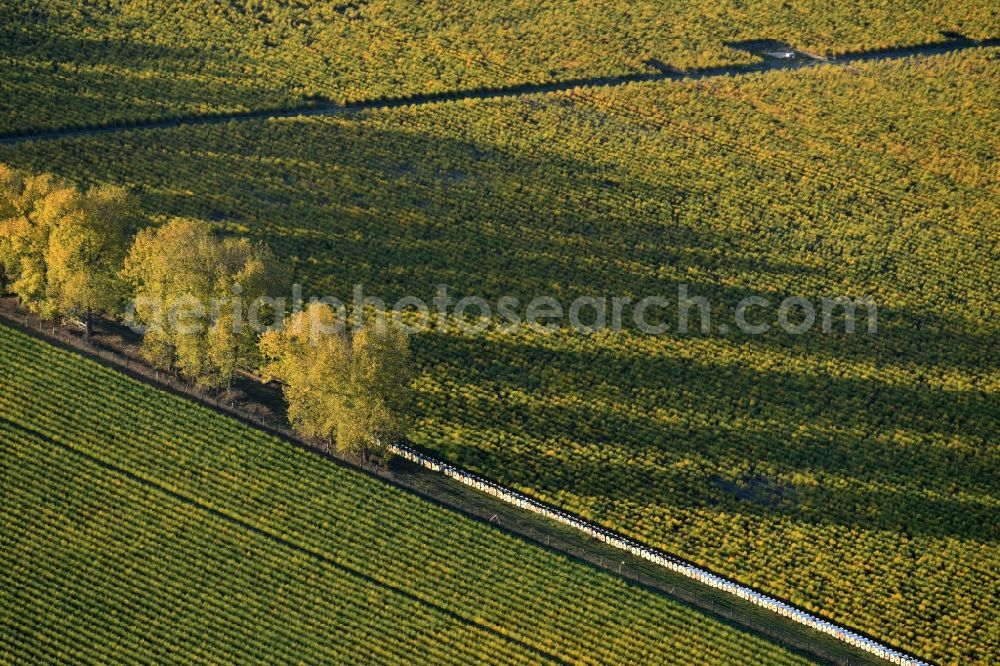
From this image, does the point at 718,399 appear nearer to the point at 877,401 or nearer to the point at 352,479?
the point at 877,401

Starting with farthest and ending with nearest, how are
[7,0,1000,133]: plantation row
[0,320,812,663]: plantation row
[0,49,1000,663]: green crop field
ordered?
[7,0,1000,133]: plantation row → [0,49,1000,663]: green crop field → [0,320,812,663]: plantation row

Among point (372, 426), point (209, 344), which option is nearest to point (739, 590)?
point (372, 426)

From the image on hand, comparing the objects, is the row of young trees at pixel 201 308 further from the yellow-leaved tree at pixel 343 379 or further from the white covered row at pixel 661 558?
the white covered row at pixel 661 558

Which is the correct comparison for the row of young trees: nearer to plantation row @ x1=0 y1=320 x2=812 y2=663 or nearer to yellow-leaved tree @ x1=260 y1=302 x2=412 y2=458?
yellow-leaved tree @ x1=260 y1=302 x2=412 y2=458

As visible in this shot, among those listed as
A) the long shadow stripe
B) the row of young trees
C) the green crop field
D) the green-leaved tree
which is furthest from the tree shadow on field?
the green-leaved tree

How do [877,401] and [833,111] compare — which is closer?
[877,401]

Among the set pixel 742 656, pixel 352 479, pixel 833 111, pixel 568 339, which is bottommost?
pixel 742 656

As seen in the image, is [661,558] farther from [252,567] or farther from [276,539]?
[252,567]
